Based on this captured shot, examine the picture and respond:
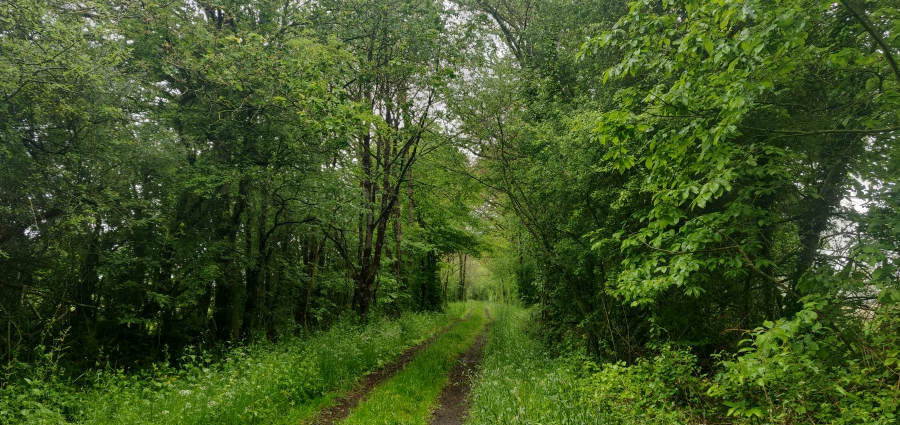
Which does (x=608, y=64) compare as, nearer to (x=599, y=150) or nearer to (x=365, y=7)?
(x=599, y=150)

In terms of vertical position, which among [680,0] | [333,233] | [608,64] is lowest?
[333,233]

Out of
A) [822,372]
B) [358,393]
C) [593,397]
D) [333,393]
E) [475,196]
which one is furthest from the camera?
[475,196]

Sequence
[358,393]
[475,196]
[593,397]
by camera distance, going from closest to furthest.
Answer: [593,397], [358,393], [475,196]

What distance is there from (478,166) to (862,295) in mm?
9665

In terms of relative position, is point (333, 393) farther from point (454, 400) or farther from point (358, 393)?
point (454, 400)

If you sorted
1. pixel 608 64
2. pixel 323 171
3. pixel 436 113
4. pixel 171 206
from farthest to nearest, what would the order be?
pixel 436 113 → pixel 323 171 → pixel 171 206 → pixel 608 64

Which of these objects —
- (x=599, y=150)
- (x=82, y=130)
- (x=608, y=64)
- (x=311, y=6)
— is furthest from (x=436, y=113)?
(x=82, y=130)

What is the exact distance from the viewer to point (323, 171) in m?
12.0

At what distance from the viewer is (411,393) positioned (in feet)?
27.3

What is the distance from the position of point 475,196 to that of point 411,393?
7.89 metres

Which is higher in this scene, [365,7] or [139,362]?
[365,7]

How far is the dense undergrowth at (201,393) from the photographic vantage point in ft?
19.0

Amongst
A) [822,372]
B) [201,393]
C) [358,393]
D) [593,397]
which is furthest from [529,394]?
[201,393]

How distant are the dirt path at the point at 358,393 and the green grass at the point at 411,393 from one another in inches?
8.7
